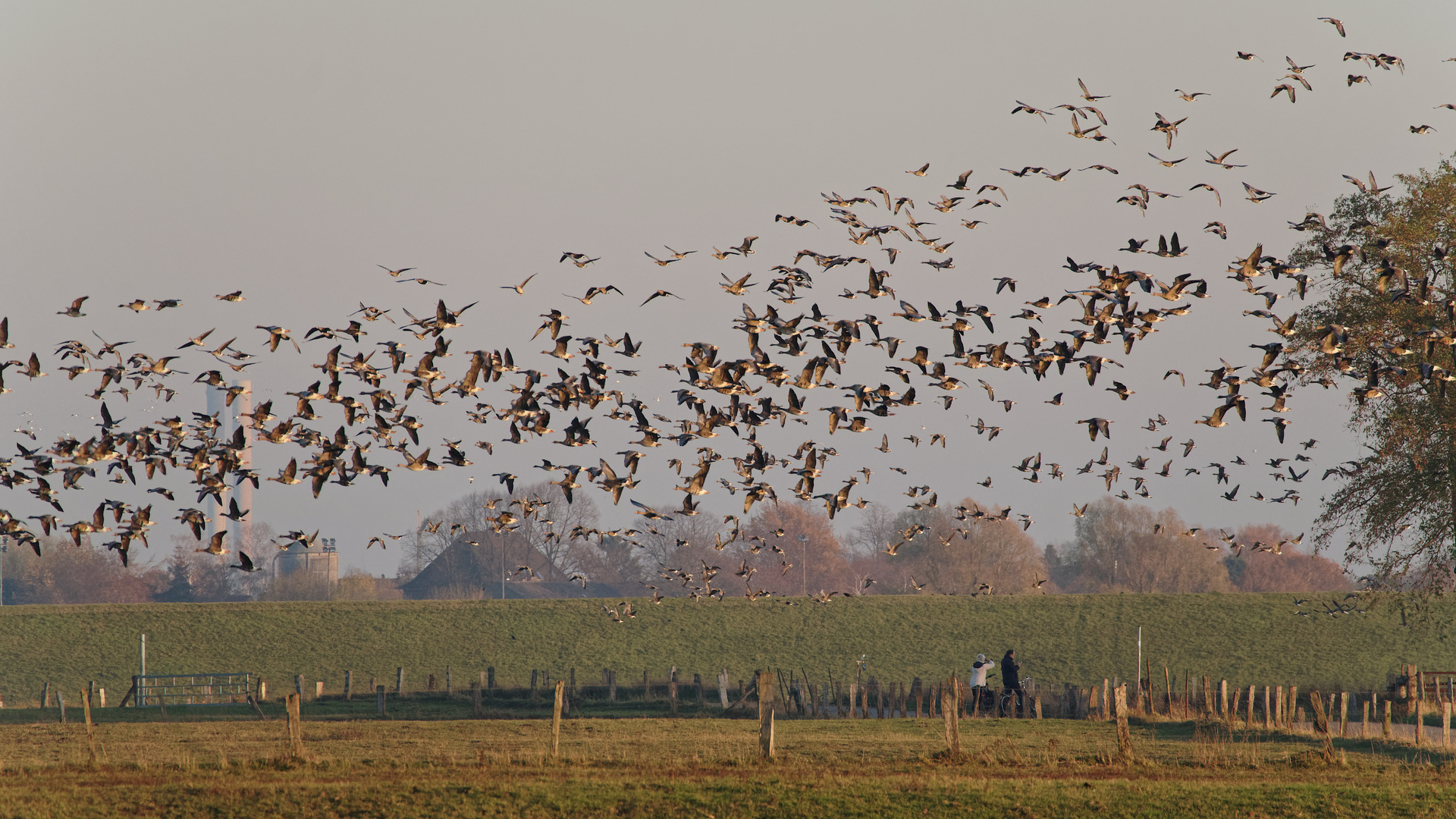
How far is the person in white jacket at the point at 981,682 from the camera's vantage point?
36.3 m

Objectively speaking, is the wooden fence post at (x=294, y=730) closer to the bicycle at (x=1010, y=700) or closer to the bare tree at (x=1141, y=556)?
the bicycle at (x=1010, y=700)

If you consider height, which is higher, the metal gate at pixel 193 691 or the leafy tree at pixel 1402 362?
the leafy tree at pixel 1402 362

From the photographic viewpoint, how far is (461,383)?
2119 centimetres

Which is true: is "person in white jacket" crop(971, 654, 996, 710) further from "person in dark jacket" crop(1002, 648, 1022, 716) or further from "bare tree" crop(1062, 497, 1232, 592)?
"bare tree" crop(1062, 497, 1232, 592)

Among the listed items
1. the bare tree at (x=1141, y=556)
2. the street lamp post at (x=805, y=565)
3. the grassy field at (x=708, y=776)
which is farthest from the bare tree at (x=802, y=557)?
the grassy field at (x=708, y=776)

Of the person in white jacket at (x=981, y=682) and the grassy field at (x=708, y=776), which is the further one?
the person in white jacket at (x=981, y=682)

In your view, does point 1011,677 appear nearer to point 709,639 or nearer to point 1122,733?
point 1122,733

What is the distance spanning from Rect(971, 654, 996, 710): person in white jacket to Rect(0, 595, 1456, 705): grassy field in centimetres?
2377

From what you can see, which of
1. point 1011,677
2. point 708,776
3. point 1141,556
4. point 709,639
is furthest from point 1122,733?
point 1141,556

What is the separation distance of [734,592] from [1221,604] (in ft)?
162

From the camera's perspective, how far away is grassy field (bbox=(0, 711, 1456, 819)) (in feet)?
69.7

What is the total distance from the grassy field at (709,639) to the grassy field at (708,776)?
104 ft

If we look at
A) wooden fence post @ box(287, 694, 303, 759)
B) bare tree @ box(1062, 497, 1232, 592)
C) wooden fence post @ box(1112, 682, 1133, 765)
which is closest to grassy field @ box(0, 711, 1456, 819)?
wooden fence post @ box(1112, 682, 1133, 765)

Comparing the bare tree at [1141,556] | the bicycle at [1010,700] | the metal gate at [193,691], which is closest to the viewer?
the bicycle at [1010,700]
